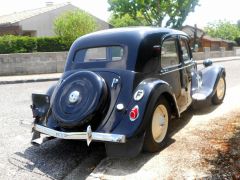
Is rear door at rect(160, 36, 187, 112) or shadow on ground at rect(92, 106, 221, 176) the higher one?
rear door at rect(160, 36, 187, 112)

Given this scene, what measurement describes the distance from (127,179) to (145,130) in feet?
2.38

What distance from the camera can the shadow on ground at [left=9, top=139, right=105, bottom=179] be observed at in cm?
454

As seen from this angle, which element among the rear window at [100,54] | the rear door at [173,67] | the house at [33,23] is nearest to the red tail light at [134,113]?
the rear window at [100,54]

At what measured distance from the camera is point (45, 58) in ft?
59.1

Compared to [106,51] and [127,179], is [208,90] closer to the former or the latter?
[106,51]

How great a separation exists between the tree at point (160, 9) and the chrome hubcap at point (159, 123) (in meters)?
35.4

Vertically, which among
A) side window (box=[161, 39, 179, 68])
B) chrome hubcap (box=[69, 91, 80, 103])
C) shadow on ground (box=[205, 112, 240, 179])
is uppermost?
side window (box=[161, 39, 179, 68])

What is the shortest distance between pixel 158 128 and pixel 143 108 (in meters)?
0.58

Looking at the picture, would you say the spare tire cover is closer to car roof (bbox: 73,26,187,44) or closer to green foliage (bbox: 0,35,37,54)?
car roof (bbox: 73,26,187,44)

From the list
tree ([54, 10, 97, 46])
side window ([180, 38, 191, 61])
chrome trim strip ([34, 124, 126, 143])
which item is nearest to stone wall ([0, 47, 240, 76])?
tree ([54, 10, 97, 46])

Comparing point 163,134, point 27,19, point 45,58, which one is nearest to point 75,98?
point 163,134

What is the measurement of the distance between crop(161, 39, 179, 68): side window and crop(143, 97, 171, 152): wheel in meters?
0.80

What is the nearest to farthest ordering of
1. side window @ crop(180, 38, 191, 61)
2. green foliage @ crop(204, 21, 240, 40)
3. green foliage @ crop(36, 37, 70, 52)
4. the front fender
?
the front fender
side window @ crop(180, 38, 191, 61)
green foliage @ crop(36, 37, 70, 52)
green foliage @ crop(204, 21, 240, 40)

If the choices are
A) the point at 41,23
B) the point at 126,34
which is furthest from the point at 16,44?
the point at 126,34
